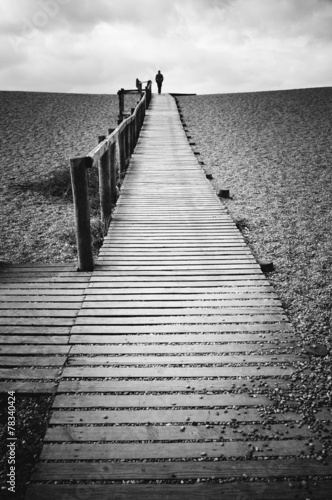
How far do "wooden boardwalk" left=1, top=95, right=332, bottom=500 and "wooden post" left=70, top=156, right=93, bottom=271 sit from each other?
19 centimetres

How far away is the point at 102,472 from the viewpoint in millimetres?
1660

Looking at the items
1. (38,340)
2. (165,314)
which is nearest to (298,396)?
(165,314)

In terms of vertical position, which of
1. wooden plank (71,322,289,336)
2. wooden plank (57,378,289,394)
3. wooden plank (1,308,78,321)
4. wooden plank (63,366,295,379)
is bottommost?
wooden plank (57,378,289,394)

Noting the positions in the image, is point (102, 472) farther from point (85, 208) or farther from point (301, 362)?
point (85, 208)

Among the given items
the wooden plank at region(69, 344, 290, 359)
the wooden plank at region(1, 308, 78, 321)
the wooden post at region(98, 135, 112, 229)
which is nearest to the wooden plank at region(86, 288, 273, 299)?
the wooden plank at region(1, 308, 78, 321)

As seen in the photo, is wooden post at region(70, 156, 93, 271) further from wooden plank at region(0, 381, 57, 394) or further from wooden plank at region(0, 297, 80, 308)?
wooden plank at region(0, 381, 57, 394)

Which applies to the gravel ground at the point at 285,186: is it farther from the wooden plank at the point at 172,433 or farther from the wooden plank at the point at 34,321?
the wooden plank at the point at 34,321

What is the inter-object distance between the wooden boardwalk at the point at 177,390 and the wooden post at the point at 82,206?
7.4 inches

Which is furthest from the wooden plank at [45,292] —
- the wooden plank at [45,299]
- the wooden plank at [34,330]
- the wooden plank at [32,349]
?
the wooden plank at [32,349]

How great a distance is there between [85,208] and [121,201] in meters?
2.37

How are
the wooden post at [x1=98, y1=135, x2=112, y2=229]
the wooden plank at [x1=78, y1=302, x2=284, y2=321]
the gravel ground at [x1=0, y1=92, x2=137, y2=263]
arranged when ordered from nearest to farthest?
the wooden plank at [x1=78, y1=302, x2=284, y2=321], the wooden post at [x1=98, y1=135, x2=112, y2=229], the gravel ground at [x1=0, y1=92, x2=137, y2=263]

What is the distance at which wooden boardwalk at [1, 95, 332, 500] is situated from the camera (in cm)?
164

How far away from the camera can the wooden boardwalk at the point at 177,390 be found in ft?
5.38

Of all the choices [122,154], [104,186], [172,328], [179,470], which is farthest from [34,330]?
[122,154]
